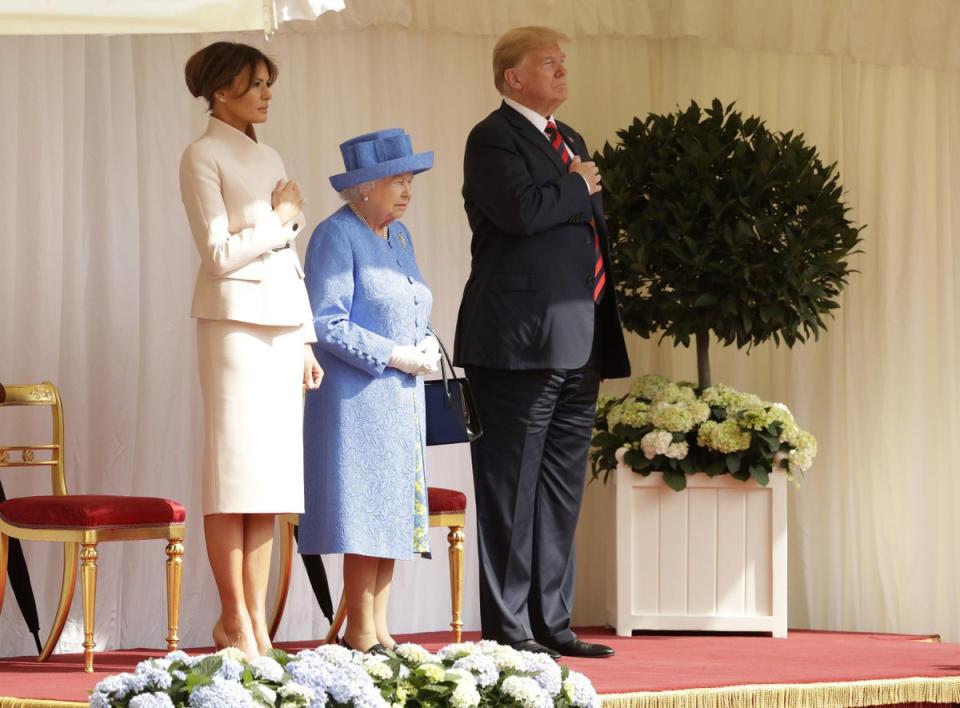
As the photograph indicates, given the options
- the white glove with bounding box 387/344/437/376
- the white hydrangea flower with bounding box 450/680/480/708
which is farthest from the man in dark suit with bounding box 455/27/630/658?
the white hydrangea flower with bounding box 450/680/480/708

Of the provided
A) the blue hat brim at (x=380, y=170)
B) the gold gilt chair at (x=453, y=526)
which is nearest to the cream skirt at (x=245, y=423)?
the blue hat brim at (x=380, y=170)

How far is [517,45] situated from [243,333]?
1091mm

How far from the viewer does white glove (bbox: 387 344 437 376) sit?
370 cm

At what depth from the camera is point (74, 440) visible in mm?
4844

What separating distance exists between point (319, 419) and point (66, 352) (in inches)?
56.8

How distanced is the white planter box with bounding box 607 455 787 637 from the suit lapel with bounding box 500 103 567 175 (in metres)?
1.29

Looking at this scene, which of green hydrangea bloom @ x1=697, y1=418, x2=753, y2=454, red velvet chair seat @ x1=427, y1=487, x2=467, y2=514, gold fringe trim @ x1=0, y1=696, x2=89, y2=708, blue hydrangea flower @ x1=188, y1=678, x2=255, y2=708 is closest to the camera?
blue hydrangea flower @ x1=188, y1=678, x2=255, y2=708

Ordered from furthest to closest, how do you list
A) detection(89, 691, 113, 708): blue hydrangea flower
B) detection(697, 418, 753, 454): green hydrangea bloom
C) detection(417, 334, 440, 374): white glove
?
detection(697, 418, 753, 454): green hydrangea bloom, detection(417, 334, 440, 374): white glove, detection(89, 691, 113, 708): blue hydrangea flower

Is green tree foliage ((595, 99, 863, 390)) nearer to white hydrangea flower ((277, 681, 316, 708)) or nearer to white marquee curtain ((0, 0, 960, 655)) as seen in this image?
white marquee curtain ((0, 0, 960, 655))

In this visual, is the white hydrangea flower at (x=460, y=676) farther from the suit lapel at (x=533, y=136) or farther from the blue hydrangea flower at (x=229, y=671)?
the suit lapel at (x=533, y=136)

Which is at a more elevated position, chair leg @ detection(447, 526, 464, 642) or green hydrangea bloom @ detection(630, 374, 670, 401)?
green hydrangea bloom @ detection(630, 374, 670, 401)

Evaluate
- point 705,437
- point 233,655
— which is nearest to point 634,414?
point 705,437

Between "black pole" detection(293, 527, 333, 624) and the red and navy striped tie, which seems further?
"black pole" detection(293, 527, 333, 624)

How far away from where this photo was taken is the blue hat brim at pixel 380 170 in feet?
12.1
